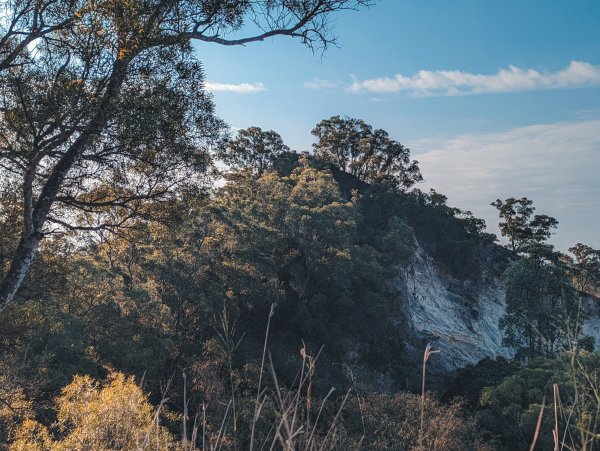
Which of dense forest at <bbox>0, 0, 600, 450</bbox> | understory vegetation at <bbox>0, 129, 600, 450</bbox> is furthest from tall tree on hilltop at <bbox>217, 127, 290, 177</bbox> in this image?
understory vegetation at <bbox>0, 129, 600, 450</bbox>

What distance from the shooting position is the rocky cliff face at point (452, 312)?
34.0m

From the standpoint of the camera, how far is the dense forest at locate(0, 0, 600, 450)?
6.25 m

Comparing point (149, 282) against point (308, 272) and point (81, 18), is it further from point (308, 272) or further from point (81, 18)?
point (81, 18)

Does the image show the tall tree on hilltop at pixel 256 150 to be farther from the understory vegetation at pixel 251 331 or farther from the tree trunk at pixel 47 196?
the tree trunk at pixel 47 196

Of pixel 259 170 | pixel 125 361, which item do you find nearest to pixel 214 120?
pixel 125 361

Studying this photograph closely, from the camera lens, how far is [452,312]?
4009cm

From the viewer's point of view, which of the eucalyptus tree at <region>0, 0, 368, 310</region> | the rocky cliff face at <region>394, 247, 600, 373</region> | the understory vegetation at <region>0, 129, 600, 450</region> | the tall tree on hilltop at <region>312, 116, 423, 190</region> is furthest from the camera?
the tall tree on hilltop at <region>312, 116, 423, 190</region>

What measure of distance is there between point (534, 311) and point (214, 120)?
3038 cm

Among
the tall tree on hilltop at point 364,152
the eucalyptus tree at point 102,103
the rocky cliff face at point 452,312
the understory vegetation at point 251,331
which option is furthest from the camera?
the tall tree on hilltop at point 364,152

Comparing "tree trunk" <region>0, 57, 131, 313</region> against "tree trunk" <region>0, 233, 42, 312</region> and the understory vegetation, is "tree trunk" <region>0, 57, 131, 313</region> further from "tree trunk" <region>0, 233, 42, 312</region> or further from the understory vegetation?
the understory vegetation

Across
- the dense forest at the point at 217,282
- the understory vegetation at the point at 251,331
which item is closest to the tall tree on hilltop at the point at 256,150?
the dense forest at the point at 217,282

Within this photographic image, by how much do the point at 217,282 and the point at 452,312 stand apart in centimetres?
2466

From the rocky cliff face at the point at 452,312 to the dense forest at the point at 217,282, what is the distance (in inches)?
32.8

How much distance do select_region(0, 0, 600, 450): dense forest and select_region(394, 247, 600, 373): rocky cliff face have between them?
0.83 metres
